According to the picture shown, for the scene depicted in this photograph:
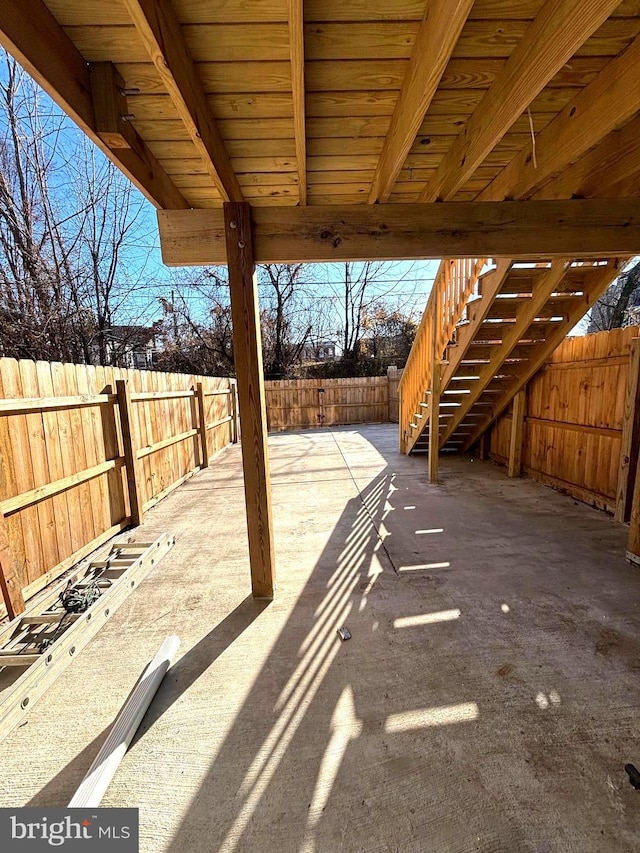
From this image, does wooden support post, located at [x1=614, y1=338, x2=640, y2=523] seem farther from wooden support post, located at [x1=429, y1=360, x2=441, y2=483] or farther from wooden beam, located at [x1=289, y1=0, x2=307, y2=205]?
wooden beam, located at [x1=289, y1=0, x2=307, y2=205]

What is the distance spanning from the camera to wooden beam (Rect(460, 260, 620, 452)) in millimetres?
3262

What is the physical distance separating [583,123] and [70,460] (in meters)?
3.88

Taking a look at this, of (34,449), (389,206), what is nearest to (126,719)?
(34,449)

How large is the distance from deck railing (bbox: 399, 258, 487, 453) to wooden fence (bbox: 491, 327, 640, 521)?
1417 mm

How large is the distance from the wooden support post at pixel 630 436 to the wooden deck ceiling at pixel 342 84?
5.67 ft

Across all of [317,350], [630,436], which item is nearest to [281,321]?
[317,350]

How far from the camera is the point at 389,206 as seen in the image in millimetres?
Result: 2127

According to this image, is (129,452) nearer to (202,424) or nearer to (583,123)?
(202,424)

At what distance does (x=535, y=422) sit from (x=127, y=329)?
1091 cm

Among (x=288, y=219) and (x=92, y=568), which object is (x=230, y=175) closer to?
(x=288, y=219)

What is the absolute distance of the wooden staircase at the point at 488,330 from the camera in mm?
3250

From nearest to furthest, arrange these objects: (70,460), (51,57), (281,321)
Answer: (51,57) < (70,460) < (281,321)

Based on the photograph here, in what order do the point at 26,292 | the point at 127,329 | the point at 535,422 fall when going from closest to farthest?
1. the point at 535,422
2. the point at 26,292
3. the point at 127,329

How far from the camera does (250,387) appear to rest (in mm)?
2254
